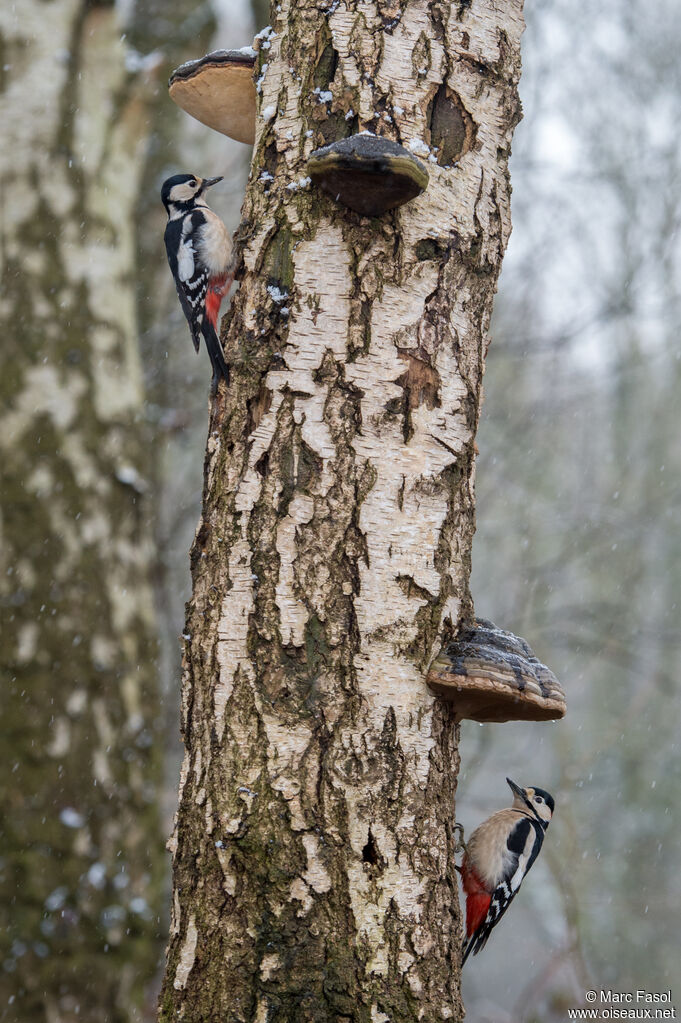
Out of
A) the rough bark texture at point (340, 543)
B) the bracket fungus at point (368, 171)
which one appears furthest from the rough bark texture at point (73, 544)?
the bracket fungus at point (368, 171)

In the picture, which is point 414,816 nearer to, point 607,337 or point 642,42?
point 607,337

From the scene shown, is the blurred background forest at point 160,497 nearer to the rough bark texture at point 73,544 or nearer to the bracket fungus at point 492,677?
the rough bark texture at point 73,544

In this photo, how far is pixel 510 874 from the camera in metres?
2.87

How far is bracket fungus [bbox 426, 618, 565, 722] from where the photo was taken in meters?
1.95

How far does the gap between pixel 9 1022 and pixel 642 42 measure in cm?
993

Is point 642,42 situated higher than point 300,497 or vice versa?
point 642,42

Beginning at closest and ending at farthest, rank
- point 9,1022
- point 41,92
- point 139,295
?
point 9,1022 → point 41,92 → point 139,295

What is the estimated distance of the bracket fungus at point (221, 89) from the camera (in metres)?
2.49

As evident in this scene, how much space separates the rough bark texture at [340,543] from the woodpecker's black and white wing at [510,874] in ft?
3.06

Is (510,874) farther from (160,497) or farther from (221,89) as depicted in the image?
(160,497)

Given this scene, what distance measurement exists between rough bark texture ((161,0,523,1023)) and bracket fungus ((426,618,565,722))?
54 mm

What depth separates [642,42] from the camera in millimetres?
9109

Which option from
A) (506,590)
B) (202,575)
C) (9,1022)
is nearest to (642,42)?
(506,590)

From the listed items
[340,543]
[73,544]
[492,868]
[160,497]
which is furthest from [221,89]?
[160,497]
